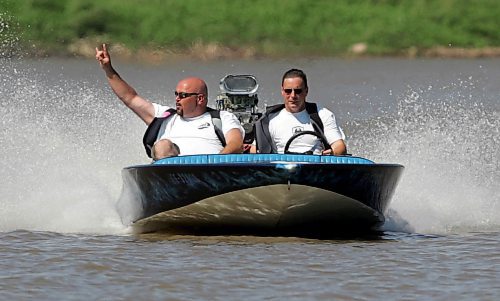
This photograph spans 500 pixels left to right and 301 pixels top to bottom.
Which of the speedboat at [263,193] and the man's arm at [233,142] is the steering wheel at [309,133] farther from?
the man's arm at [233,142]

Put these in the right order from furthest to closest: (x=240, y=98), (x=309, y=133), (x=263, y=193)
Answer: (x=240, y=98) → (x=309, y=133) → (x=263, y=193)

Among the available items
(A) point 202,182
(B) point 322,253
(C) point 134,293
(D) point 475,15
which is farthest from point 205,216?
(D) point 475,15

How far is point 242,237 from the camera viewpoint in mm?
11148

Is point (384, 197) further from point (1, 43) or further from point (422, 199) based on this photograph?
point (1, 43)

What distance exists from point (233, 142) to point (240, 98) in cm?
121

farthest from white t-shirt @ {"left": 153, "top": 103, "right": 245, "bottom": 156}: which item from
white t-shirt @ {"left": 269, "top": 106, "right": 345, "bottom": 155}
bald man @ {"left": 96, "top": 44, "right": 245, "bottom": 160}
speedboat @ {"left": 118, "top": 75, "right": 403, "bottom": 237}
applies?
speedboat @ {"left": 118, "top": 75, "right": 403, "bottom": 237}

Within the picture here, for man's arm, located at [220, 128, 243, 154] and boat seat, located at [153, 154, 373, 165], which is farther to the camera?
man's arm, located at [220, 128, 243, 154]

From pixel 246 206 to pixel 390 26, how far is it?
22623 millimetres

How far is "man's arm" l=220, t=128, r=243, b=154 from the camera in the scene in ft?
38.0

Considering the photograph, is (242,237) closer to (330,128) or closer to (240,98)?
(330,128)

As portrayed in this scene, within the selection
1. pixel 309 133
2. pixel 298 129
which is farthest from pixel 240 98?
pixel 309 133

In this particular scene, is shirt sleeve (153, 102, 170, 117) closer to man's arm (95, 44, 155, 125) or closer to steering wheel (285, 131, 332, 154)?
man's arm (95, 44, 155, 125)

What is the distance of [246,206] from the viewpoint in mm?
10891

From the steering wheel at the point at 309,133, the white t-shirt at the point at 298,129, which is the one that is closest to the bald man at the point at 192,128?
the white t-shirt at the point at 298,129
